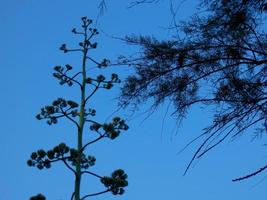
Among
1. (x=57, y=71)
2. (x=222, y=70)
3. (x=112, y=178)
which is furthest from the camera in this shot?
(x=57, y=71)

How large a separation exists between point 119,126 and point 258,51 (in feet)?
11.2

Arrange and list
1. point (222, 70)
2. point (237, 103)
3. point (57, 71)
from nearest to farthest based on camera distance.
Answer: point (237, 103) < point (222, 70) < point (57, 71)

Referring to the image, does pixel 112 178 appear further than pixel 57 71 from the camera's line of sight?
No

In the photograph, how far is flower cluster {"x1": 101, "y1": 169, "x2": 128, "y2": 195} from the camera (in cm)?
572

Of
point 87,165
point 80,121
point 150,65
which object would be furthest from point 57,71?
point 150,65

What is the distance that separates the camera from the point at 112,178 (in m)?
5.77

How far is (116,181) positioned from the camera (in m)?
5.79

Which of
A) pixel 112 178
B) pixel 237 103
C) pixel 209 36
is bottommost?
pixel 237 103

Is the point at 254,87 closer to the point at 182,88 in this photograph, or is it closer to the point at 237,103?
the point at 237,103

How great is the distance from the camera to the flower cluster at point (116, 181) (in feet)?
18.8

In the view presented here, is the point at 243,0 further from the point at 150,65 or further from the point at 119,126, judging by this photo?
the point at 119,126

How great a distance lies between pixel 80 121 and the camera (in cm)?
581

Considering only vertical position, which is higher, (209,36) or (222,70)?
(209,36)

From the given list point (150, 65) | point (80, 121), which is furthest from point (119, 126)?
point (150, 65)
